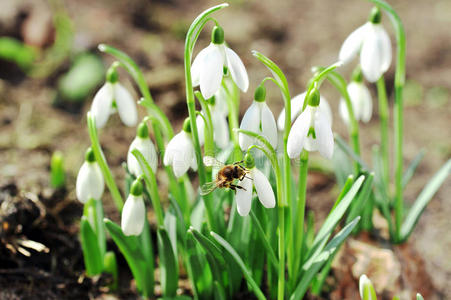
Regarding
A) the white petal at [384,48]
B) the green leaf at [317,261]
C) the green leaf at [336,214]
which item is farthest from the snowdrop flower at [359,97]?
the green leaf at [317,261]

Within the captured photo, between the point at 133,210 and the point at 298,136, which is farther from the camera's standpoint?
the point at 133,210

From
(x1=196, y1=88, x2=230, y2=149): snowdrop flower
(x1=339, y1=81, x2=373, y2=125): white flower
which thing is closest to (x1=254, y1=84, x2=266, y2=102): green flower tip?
(x1=196, y1=88, x2=230, y2=149): snowdrop flower

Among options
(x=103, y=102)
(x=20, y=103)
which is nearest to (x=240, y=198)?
(x=103, y=102)

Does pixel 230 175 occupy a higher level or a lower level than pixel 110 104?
lower

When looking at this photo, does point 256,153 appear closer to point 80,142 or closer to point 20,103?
point 80,142

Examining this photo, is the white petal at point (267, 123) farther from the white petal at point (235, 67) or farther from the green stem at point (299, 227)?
the green stem at point (299, 227)

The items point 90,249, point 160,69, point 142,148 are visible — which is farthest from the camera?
point 160,69

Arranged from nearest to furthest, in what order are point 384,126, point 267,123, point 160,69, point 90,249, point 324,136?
point 324,136, point 267,123, point 90,249, point 384,126, point 160,69

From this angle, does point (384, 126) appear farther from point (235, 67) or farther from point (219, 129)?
point (235, 67)

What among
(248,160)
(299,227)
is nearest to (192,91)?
(248,160)
